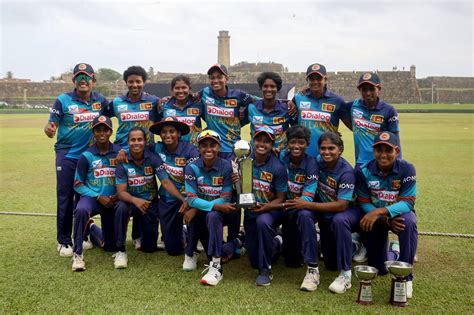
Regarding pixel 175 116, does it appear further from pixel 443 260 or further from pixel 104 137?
pixel 443 260

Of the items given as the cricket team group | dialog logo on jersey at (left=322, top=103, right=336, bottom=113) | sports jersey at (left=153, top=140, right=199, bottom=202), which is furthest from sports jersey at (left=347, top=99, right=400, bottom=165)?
sports jersey at (left=153, top=140, right=199, bottom=202)

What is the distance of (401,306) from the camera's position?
12.3ft

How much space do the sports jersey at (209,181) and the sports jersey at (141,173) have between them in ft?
1.48

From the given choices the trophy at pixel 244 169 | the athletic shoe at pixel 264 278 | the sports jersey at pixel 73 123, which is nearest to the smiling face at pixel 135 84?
the sports jersey at pixel 73 123

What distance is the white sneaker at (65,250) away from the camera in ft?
16.6

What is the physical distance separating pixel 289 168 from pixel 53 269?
243 centimetres

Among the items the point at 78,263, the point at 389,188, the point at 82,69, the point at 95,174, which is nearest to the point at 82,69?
the point at 82,69

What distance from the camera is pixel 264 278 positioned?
4.25 metres

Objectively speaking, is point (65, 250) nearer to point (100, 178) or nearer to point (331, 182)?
point (100, 178)

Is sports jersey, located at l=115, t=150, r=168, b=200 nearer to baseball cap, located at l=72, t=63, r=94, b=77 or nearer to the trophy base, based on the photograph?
baseball cap, located at l=72, t=63, r=94, b=77

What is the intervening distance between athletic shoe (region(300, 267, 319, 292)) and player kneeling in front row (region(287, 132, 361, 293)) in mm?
136

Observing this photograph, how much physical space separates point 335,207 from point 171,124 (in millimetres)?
1850

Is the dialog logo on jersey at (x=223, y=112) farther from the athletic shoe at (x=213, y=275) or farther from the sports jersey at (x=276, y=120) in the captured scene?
the athletic shoe at (x=213, y=275)

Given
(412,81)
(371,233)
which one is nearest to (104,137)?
(371,233)
